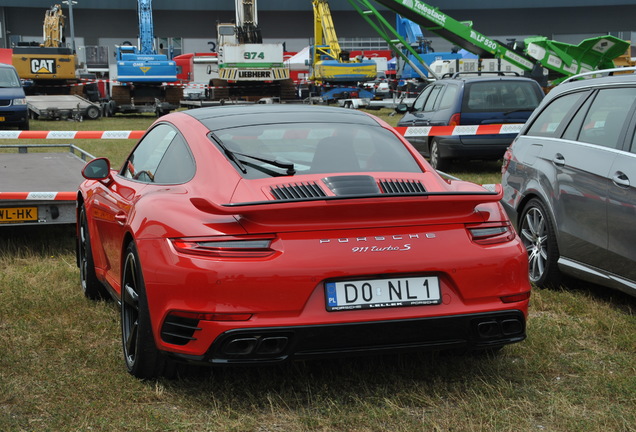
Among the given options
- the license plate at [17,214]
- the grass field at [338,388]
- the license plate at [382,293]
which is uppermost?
the license plate at [382,293]

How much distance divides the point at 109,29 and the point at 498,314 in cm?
7405

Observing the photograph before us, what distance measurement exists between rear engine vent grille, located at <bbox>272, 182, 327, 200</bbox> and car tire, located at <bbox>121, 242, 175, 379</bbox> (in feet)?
2.38

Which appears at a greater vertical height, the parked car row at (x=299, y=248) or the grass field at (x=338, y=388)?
the parked car row at (x=299, y=248)

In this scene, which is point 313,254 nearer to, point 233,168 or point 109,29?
point 233,168

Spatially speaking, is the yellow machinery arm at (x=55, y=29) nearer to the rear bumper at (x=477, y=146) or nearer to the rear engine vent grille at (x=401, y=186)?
the rear bumper at (x=477, y=146)

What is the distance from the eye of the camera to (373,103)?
3750 centimetres

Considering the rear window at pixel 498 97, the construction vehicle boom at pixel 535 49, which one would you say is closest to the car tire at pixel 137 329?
the rear window at pixel 498 97

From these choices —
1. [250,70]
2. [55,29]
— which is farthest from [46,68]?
[250,70]

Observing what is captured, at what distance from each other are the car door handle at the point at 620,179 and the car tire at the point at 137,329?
2832 mm

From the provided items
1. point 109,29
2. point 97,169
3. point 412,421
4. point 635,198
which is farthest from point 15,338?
point 109,29

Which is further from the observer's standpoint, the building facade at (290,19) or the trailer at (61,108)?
the building facade at (290,19)

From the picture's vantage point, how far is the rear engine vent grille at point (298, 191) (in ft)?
12.4

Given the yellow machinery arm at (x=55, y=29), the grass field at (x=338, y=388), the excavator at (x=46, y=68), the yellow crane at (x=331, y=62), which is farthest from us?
the yellow crane at (x=331, y=62)

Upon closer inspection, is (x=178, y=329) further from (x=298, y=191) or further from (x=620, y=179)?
(x=620, y=179)
